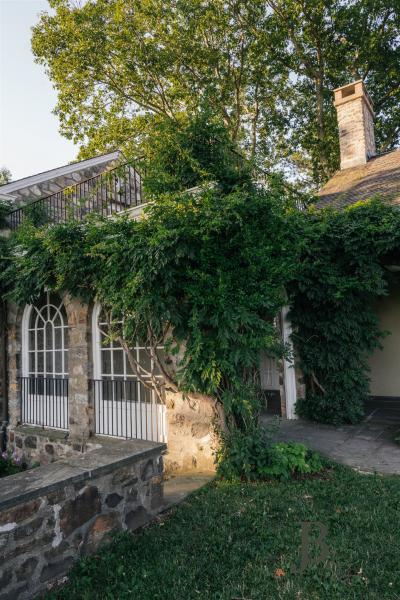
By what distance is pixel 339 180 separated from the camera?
9.24 meters

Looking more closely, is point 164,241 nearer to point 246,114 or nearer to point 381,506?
point 381,506

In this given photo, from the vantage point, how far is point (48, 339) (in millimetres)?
6520

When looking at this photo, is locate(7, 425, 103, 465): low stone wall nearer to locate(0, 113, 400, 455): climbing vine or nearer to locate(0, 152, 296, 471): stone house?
locate(0, 152, 296, 471): stone house

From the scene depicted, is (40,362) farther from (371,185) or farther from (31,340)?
(371,185)

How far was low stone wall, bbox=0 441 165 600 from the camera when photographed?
2.21 meters

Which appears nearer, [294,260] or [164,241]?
[164,241]

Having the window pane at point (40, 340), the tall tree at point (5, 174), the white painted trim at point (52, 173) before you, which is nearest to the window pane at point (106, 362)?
the window pane at point (40, 340)

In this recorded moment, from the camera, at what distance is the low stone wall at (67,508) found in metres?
2.21

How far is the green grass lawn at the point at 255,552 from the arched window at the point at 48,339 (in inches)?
148

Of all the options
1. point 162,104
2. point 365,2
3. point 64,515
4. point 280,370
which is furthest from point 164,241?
point 365,2

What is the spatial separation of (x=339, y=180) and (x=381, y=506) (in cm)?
795

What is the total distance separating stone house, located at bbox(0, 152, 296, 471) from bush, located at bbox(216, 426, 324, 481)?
33cm

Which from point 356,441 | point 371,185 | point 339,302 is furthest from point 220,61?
point 356,441

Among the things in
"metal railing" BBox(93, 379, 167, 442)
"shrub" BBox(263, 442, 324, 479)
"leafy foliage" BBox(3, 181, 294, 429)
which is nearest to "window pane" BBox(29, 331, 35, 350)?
"metal railing" BBox(93, 379, 167, 442)
